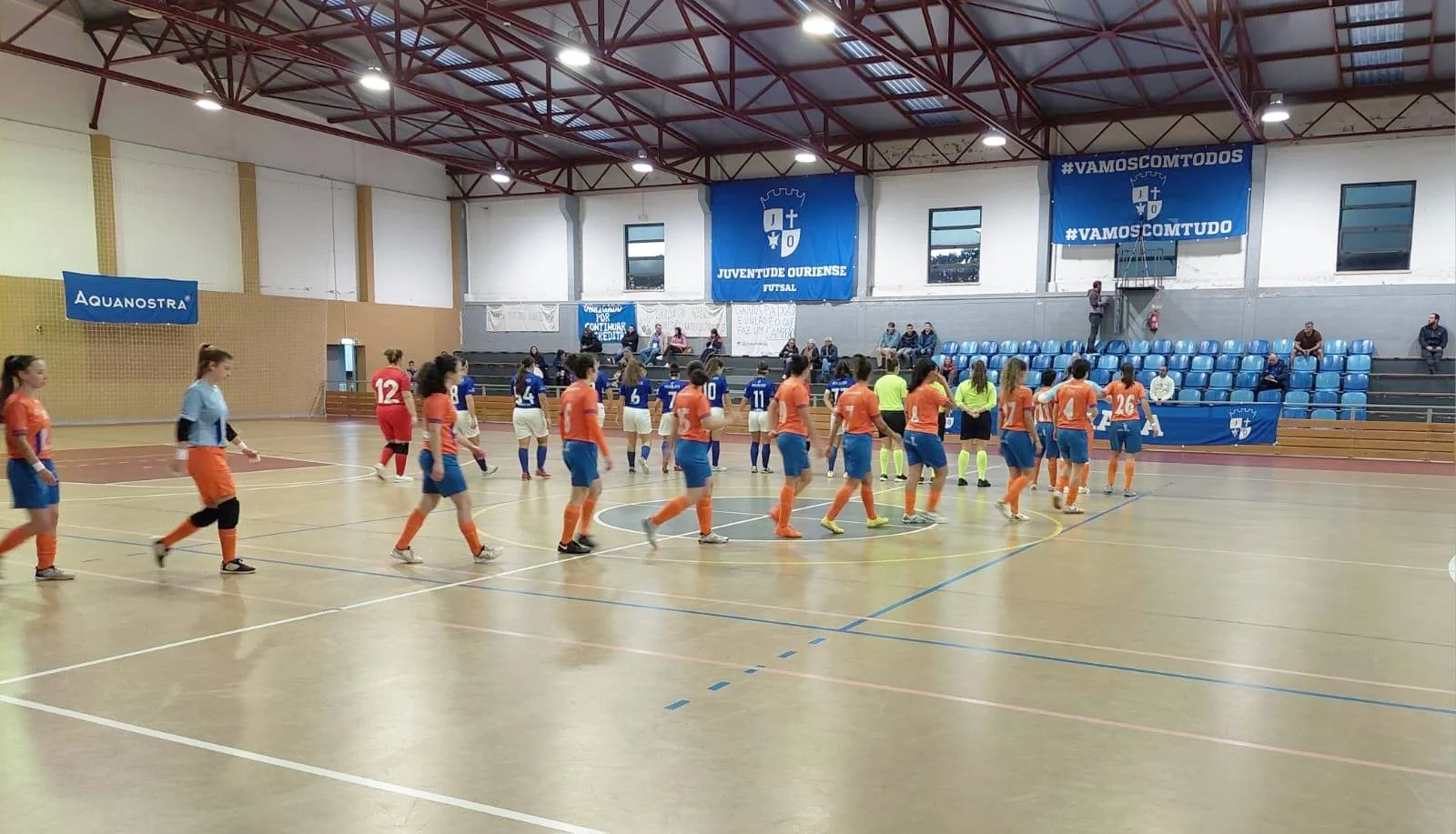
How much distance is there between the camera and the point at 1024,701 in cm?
482

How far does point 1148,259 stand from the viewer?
1016 inches

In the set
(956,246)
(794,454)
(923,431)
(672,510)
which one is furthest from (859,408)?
(956,246)

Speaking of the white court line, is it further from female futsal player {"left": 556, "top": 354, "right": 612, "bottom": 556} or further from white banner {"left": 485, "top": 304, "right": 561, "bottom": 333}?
white banner {"left": 485, "top": 304, "right": 561, "bottom": 333}

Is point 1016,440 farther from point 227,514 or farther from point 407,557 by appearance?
point 227,514

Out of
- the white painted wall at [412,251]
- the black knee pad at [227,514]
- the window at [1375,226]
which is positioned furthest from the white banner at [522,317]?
the black knee pad at [227,514]

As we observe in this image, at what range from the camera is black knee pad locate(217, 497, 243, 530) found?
7632 millimetres

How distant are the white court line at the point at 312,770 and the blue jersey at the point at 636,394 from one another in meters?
11.3

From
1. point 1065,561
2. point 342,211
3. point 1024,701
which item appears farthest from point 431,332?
point 1024,701

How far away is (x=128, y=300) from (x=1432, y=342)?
1304 inches

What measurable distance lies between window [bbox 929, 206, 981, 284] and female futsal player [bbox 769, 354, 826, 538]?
1972 cm

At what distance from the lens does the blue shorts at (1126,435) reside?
1359cm

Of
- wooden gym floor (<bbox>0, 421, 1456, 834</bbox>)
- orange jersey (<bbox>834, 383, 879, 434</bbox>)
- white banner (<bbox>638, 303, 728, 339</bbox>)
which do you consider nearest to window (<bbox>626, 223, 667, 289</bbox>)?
white banner (<bbox>638, 303, 728, 339</bbox>)

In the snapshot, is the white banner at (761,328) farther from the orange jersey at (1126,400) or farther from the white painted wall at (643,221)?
the orange jersey at (1126,400)

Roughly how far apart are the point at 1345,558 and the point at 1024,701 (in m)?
5.93
